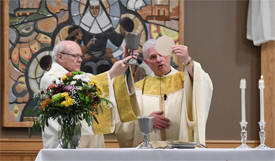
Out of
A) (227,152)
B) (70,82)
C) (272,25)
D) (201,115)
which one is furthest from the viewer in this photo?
(272,25)

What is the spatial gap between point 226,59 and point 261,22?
544 millimetres

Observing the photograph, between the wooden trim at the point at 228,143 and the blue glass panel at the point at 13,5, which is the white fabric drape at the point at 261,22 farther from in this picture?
the blue glass panel at the point at 13,5

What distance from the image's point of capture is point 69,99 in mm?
2723

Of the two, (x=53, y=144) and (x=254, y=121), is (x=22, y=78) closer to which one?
(x=53, y=144)

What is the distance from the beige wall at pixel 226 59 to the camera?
16.4 feet

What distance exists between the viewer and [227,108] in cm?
501

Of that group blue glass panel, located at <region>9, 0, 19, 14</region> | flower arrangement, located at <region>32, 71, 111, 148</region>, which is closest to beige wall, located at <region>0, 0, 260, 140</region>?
blue glass panel, located at <region>9, 0, 19, 14</region>

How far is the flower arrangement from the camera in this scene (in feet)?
9.09

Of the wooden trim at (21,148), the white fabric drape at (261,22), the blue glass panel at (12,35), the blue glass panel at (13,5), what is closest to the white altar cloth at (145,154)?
the wooden trim at (21,148)

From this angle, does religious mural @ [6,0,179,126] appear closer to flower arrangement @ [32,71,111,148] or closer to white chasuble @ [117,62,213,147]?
white chasuble @ [117,62,213,147]

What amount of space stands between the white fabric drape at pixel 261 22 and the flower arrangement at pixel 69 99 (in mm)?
2498

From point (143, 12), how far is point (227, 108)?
1390 mm

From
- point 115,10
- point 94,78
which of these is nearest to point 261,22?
point 115,10

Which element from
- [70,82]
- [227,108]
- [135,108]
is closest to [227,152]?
[70,82]
